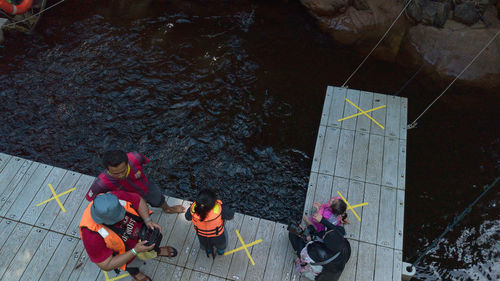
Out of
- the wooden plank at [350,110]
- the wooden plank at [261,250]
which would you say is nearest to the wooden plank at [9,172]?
the wooden plank at [261,250]

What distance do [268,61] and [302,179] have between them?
13.6ft

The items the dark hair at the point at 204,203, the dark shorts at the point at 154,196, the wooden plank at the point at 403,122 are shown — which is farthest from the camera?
the wooden plank at the point at 403,122

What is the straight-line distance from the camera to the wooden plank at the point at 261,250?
18.5 feet

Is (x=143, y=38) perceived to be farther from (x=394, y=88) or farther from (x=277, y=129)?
(x=394, y=88)

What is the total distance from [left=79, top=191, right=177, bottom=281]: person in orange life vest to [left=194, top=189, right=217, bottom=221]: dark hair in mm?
747

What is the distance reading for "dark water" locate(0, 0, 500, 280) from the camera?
7.70 metres

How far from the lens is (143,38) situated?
11.0m

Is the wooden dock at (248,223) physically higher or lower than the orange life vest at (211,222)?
lower

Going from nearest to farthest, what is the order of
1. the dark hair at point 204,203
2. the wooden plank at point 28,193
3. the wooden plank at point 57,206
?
the dark hair at point 204,203
the wooden plank at point 57,206
the wooden plank at point 28,193

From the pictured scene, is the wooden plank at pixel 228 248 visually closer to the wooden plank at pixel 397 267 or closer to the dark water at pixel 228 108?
the dark water at pixel 228 108

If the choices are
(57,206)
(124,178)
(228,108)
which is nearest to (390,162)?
(228,108)

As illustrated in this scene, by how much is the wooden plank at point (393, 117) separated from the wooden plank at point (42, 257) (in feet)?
21.2

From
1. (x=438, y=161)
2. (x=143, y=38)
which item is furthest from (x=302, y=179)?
(x=143, y=38)

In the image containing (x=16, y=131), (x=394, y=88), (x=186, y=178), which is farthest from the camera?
(x=394, y=88)
